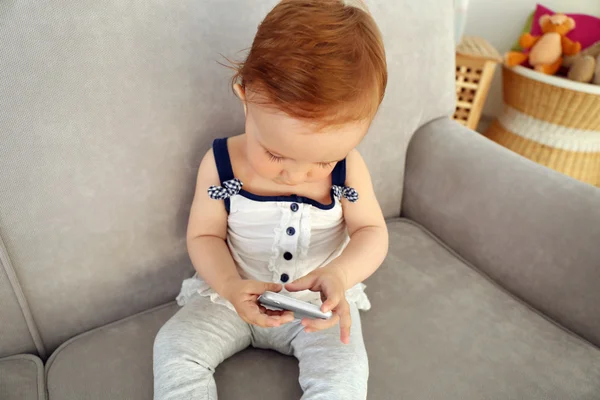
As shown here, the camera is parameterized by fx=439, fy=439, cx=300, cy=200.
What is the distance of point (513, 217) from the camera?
34.7 inches

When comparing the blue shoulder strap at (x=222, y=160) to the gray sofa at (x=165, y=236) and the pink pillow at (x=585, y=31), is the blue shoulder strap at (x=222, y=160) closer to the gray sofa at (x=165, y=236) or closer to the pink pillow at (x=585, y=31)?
the gray sofa at (x=165, y=236)

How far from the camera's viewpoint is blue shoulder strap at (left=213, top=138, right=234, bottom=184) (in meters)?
0.74

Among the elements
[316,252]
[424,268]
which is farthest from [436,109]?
[316,252]

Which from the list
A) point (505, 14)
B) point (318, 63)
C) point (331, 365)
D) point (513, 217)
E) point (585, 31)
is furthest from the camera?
point (505, 14)

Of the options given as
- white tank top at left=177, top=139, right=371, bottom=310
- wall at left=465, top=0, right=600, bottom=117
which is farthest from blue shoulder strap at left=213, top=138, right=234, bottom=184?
wall at left=465, top=0, right=600, bottom=117

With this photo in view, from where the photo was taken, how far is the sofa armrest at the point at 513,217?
0.80 metres

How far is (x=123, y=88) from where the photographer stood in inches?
27.2

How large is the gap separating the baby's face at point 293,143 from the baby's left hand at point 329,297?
0.15 meters

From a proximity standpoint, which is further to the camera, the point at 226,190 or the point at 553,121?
the point at 553,121

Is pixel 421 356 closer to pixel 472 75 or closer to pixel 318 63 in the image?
pixel 318 63

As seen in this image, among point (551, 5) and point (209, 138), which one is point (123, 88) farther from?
point (551, 5)

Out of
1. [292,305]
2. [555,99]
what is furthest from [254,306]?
[555,99]

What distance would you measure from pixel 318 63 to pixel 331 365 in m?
0.44

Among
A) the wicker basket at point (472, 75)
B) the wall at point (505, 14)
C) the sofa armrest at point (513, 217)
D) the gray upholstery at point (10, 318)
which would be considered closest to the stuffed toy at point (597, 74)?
the wicker basket at point (472, 75)
